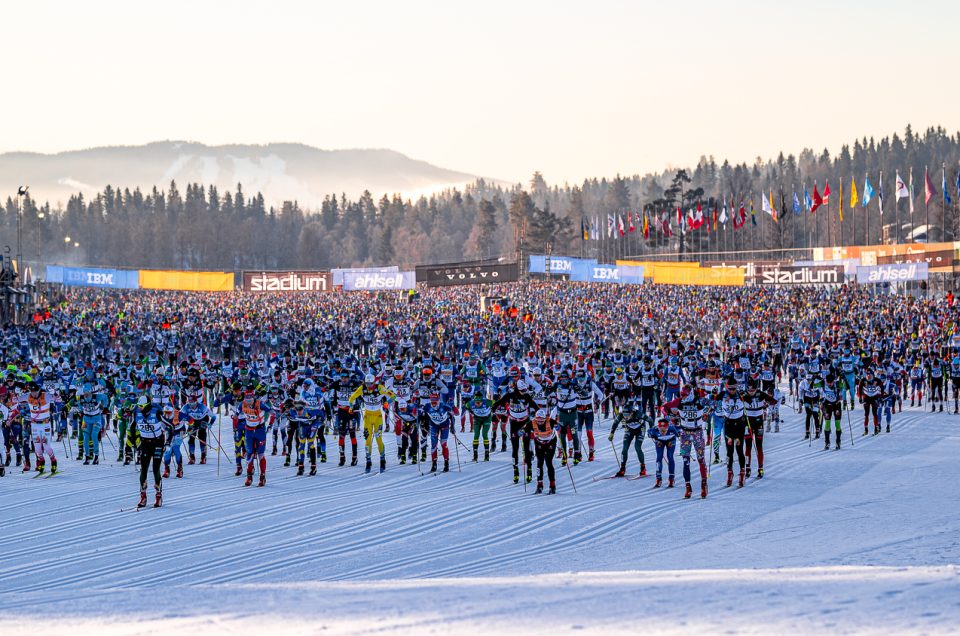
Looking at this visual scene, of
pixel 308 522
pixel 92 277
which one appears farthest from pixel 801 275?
pixel 308 522

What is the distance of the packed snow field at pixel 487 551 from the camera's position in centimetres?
943

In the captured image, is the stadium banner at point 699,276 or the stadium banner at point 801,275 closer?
the stadium banner at point 801,275

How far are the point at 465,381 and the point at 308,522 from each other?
1177 centimetres

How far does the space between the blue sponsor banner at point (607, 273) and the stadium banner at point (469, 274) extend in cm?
638

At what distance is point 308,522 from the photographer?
15453mm

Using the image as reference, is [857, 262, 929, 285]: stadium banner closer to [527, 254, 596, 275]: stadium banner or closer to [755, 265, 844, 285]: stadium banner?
[755, 265, 844, 285]: stadium banner

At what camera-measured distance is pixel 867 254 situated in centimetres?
8206

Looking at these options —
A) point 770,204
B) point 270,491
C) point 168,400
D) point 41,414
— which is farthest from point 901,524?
point 770,204

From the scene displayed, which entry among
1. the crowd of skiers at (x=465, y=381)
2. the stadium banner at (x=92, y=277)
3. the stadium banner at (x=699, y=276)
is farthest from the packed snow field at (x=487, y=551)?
the stadium banner at (x=699, y=276)

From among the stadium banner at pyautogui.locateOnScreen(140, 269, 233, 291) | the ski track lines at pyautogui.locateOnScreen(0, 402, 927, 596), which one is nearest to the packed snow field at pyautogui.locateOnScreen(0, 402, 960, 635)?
the ski track lines at pyautogui.locateOnScreen(0, 402, 927, 596)

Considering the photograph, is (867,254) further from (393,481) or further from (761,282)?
(393,481)

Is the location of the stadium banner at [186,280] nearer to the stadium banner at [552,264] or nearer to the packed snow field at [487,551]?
the stadium banner at [552,264]

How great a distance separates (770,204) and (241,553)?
71.5 m

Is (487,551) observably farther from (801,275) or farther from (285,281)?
(801,275)
